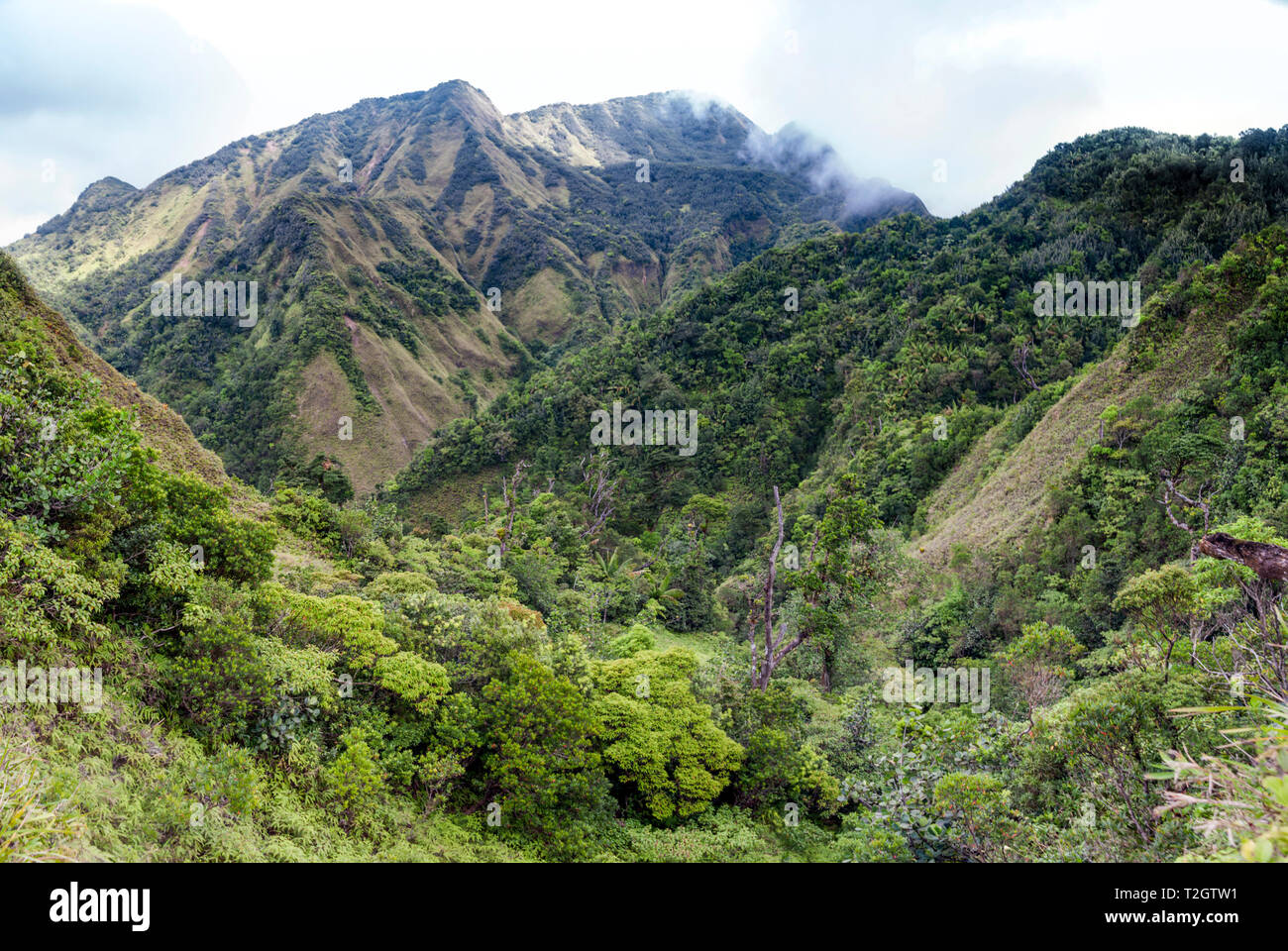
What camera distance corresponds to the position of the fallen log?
3.34 m

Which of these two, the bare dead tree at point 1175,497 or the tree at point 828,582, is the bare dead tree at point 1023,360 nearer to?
the bare dead tree at point 1175,497

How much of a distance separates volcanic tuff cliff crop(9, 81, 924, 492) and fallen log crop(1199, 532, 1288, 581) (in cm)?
4922

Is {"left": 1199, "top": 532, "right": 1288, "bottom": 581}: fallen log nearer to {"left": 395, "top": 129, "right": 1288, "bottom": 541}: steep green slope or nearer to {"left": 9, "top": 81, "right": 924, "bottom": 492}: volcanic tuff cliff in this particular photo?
{"left": 395, "top": 129, "right": 1288, "bottom": 541}: steep green slope

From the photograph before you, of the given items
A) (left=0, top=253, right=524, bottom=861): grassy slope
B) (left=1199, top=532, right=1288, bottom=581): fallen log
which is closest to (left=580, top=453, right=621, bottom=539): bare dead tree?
(left=0, top=253, right=524, bottom=861): grassy slope

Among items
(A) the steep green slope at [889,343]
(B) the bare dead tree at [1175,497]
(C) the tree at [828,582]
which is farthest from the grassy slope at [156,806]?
(A) the steep green slope at [889,343]

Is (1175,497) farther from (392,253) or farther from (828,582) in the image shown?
(392,253)

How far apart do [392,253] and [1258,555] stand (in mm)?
101371

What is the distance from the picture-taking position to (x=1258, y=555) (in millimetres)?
3400

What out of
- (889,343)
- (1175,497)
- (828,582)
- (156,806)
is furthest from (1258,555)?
(889,343)

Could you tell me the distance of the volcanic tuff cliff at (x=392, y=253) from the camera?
6606 centimetres

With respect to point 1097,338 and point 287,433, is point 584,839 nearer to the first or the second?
point 1097,338

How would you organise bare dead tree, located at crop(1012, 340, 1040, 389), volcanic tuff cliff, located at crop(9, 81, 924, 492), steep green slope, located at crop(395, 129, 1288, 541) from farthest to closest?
volcanic tuff cliff, located at crop(9, 81, 924, 492)
bare dead tree, located at crop(1012, 340, 1040, 389)
steep green slope, located at crop(395, 129, 1288, 541)

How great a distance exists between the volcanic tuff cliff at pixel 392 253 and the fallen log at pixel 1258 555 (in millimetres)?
49219

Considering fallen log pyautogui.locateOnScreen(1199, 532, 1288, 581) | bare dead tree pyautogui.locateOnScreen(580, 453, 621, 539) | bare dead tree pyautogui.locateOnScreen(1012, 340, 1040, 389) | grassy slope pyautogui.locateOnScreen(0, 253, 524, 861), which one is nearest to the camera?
fallen log pyautogui.locateOnScreen(1199, 532, 1288, 581)
